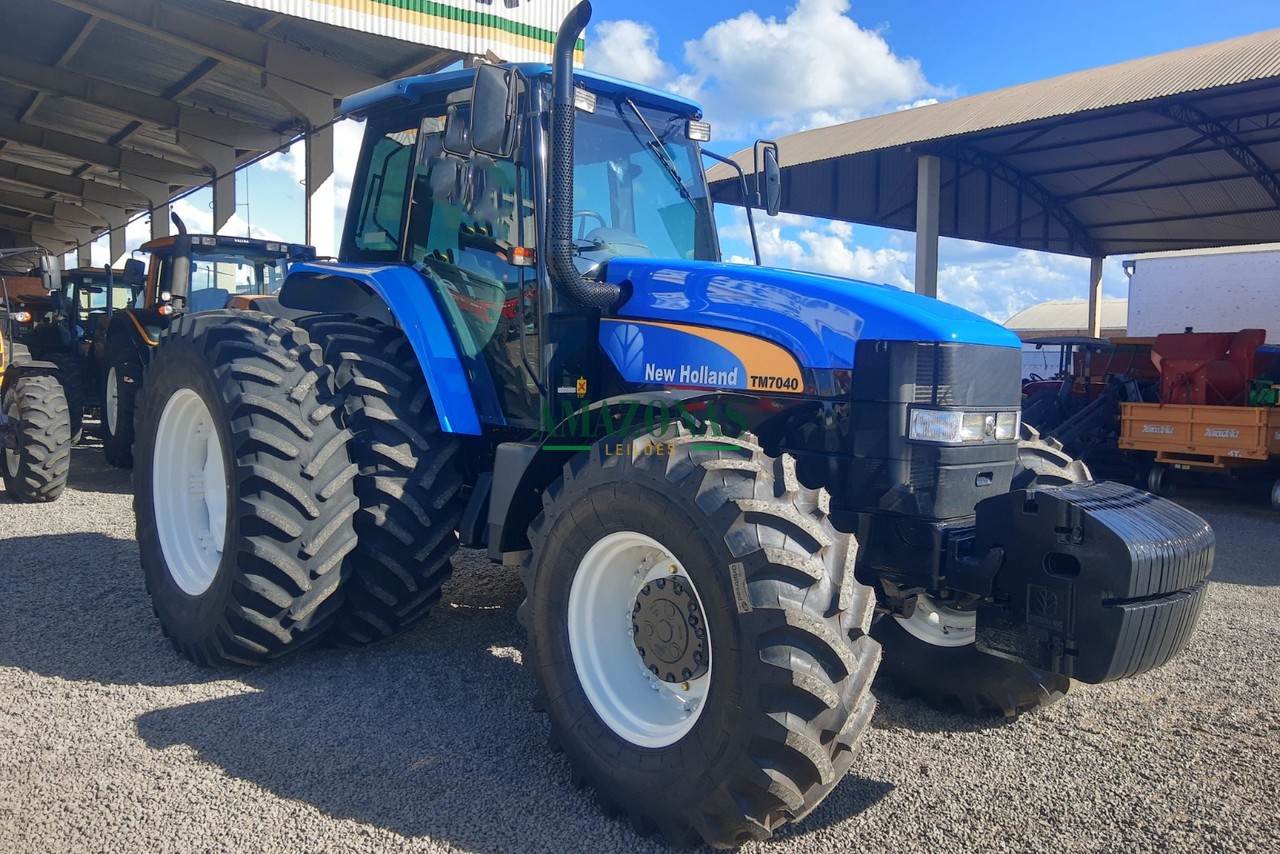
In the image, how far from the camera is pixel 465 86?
402cm

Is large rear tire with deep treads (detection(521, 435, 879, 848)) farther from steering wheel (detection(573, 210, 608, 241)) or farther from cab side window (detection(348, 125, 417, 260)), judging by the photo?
cab side window (detection(348, 125, 417, 260))

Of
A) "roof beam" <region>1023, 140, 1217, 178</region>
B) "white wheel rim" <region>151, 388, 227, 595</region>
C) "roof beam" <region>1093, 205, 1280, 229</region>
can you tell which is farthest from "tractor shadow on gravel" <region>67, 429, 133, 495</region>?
"roof beam" <region>1093, 205, 1280, 229</region>

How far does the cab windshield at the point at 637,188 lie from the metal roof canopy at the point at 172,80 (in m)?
8.82

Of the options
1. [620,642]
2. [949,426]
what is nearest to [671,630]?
[620,642]

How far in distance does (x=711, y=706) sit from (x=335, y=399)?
2.21 meters

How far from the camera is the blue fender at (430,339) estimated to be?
12.8ft

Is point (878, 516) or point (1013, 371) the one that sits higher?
point (1013, 371)

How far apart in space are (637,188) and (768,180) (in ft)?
2.77

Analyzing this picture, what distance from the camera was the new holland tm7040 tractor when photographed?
257cm

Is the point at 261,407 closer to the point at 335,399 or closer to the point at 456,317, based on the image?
the point at 335,399

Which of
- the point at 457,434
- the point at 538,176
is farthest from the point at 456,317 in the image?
the point at 538,176

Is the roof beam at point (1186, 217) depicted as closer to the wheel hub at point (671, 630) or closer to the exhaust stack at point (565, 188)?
the exhaust stack at point (565, 188)

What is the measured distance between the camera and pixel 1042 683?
344cm

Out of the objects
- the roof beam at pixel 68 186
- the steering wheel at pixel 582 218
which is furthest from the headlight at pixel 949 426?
the roof beam at pixel 68 186
